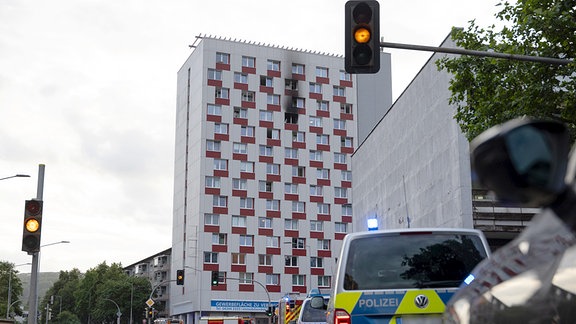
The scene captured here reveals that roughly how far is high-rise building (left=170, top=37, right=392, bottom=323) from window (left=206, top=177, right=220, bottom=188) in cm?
10

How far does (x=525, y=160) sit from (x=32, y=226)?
1534 centimetres

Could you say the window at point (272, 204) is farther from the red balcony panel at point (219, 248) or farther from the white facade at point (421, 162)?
the white facade at point (421, 162)

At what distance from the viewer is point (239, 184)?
8900cm

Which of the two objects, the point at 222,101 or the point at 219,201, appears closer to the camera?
the point at 219,201

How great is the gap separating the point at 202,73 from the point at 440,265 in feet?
269

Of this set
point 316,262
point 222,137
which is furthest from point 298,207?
point 222,137

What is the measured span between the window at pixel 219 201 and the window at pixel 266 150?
22.0ft

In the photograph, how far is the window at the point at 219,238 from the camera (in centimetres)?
8638

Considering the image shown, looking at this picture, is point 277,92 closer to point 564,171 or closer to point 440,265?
point 440,265

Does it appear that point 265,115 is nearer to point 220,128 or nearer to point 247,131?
point 247,131

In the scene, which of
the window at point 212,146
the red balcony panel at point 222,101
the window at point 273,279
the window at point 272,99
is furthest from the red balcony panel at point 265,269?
the window at point 272,99

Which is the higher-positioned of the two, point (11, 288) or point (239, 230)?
point (239, 230)

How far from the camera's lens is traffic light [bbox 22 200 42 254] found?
15836 mm

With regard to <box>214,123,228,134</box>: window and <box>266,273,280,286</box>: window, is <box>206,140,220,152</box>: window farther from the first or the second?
<box>266,273,280,286</box>: window
